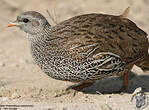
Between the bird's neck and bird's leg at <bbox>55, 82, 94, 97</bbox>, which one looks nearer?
the bird's neck

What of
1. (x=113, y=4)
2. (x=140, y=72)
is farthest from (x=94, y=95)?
(x=113, y=4)

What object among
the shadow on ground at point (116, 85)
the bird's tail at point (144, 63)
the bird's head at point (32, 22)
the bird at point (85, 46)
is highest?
the bird's head at point (32, 22)

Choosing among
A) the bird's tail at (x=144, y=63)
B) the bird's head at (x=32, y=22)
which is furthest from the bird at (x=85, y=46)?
the bird's tail at (x=144, y=63)

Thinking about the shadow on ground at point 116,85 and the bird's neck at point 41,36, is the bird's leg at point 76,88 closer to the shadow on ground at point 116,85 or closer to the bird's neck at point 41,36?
the shadow on ground at point 116,85

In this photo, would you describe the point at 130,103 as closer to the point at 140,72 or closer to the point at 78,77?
the point at 78,77

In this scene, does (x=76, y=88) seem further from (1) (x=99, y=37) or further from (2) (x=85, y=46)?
(1) (x=99, y=37)

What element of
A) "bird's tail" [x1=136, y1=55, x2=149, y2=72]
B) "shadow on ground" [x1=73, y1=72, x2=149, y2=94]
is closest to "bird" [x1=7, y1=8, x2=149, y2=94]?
"bird's tail" [x1=136, y1=55, x2=149, y2=72]

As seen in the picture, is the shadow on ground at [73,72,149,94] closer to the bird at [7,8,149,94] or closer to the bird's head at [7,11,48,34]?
the bird at [7,8,149,94]
